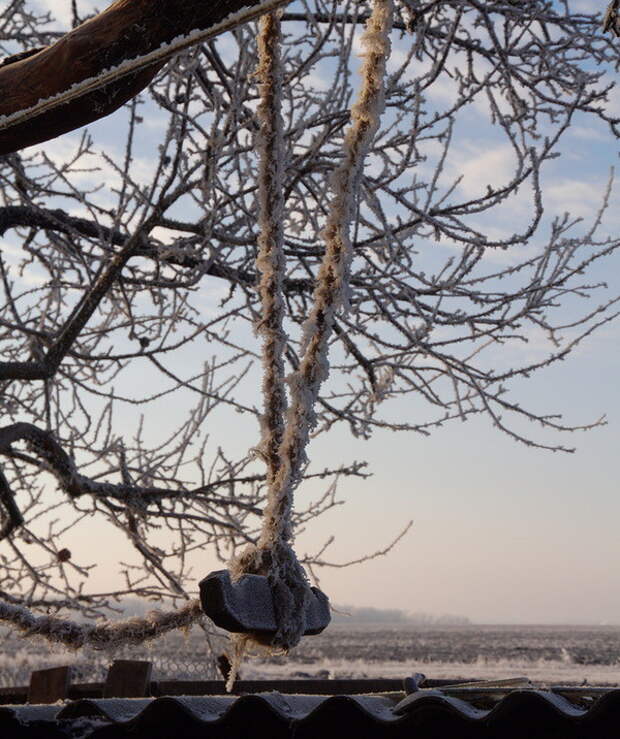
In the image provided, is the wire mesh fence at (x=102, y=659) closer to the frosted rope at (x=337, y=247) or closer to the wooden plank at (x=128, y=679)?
the wooden plank at (x=128, y=679)

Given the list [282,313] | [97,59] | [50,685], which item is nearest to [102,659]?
[50,685]

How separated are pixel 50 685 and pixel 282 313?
12.1ft

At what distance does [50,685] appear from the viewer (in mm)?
5602

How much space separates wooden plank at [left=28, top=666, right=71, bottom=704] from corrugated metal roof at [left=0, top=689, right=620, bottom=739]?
355 centimetres

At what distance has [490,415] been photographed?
5723 millimetres

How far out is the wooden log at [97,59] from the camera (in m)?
2.41

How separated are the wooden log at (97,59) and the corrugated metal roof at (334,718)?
1484 mm

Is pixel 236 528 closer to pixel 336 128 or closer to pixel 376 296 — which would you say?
pixel 376 296

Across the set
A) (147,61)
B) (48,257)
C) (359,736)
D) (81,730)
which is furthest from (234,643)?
(48,257)

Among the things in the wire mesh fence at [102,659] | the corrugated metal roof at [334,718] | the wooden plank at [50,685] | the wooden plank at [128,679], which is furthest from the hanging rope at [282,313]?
the wooden plank at [50,685]

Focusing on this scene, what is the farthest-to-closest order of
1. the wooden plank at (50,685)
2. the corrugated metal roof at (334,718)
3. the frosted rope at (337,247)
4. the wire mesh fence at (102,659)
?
the wooden plank at (50,685), the wire mesh fence at (102,659), the frosted rope at (337,247), the corrugated metal roof at (334,718)

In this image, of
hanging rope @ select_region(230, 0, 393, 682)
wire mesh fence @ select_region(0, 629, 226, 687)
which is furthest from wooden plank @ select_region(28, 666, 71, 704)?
hanging rope @ select_region(230, 0, 393, 682)

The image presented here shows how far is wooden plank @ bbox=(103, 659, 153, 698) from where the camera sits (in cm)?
512

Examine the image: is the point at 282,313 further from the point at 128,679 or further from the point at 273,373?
the point at 128,679
